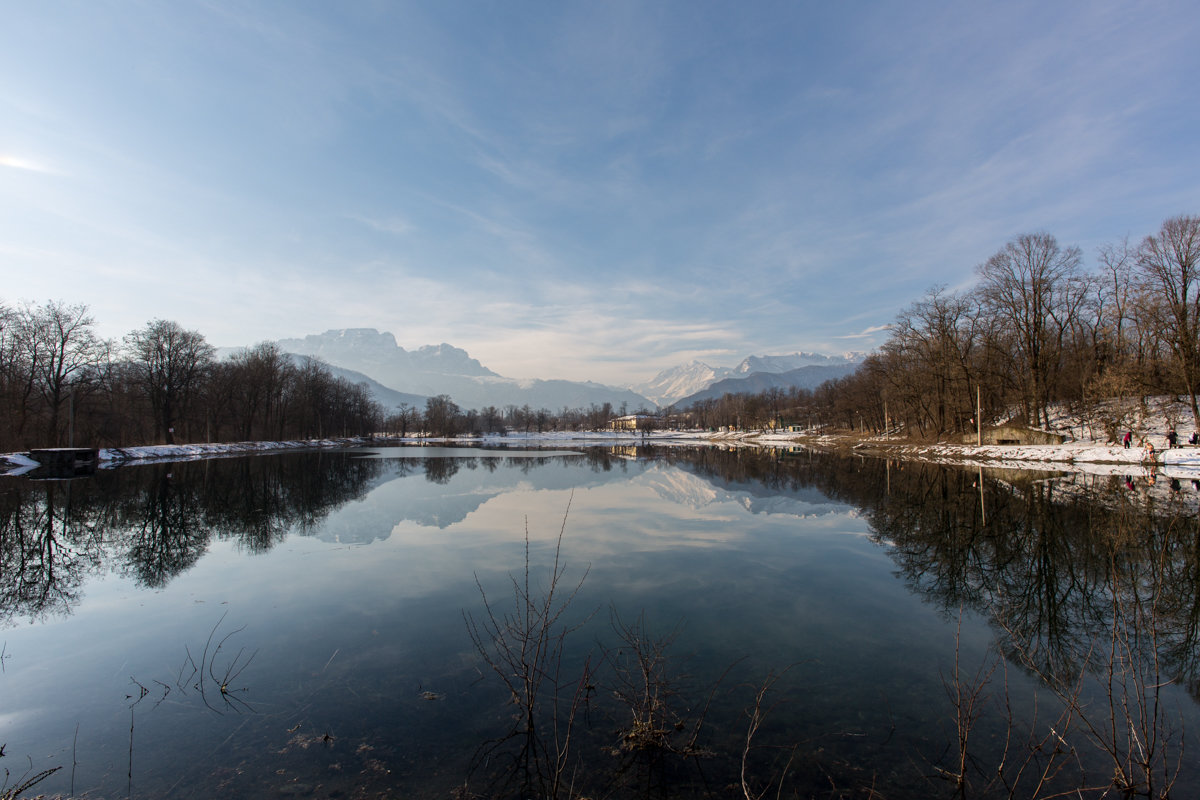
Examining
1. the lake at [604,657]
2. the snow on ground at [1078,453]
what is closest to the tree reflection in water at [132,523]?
the lake at [604,657]

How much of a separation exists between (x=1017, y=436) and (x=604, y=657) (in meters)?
48.6

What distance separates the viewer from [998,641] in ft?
24.1

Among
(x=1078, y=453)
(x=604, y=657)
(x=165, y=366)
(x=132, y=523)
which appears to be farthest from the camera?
(x=165, y=366)

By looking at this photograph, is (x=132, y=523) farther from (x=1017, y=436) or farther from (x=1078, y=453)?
(x=1017, y=436)

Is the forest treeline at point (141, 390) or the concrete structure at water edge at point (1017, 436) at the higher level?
the forest treeline at point (141, 390)

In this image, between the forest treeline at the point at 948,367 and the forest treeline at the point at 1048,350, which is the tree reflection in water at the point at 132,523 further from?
the forest treeline at the point at 1048,350

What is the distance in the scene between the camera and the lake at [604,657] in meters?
→ 4.49

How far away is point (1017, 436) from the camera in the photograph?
41000 mm

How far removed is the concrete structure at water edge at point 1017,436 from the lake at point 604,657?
26.8 m

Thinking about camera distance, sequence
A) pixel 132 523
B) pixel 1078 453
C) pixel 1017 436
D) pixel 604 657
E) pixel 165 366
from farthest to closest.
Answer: pixel 165 366 → pixel 1017 436 → pixel 1078 453 → pixel 132 523 → pixel 604 657

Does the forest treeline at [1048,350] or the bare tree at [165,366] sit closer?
the forest treeline at [1048,350]

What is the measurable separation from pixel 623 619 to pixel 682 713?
2.80 m

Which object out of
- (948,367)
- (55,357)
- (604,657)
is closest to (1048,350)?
(948,367)

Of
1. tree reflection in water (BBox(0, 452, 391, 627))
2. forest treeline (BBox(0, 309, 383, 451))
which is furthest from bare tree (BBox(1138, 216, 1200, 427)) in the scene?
forest treeline (BBox(0, 309, 383, 451))
